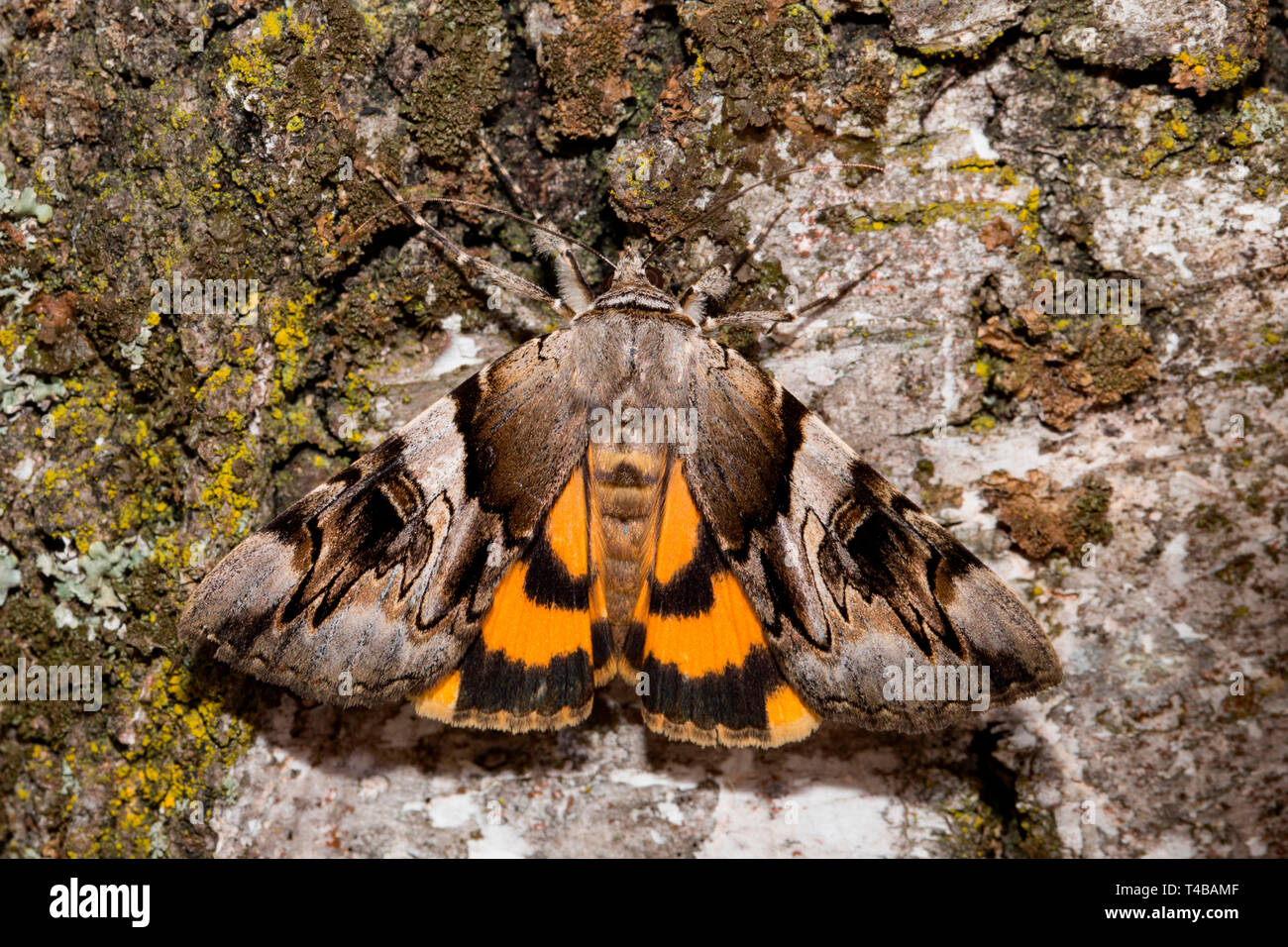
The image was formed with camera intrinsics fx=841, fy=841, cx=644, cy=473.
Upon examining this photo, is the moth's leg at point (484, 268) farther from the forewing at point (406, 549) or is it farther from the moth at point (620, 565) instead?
the forewing at point (406, 549)

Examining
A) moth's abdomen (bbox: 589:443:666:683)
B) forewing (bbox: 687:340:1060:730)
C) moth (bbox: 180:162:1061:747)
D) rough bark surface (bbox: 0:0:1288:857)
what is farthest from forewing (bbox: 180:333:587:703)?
forewing (bbox: 687:340:1060:730)

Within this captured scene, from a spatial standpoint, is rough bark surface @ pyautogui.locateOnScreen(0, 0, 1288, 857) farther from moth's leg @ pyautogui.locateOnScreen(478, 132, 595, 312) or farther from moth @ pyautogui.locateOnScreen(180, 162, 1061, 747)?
moth @ pyautogui.locateOnScreen(180, 162, 1061, 747)

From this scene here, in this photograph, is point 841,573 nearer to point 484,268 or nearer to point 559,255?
point 559,255

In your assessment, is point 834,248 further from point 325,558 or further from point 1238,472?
point 325,558

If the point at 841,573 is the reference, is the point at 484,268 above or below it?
above

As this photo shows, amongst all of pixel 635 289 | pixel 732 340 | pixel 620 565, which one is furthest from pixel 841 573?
pixel 635 289
